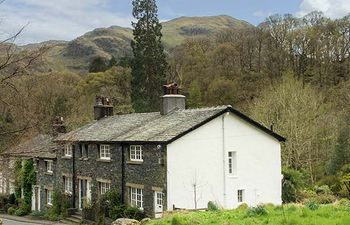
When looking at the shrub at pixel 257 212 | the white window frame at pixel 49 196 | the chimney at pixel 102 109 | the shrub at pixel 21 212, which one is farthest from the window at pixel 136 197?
the shrub at pixel 21 212

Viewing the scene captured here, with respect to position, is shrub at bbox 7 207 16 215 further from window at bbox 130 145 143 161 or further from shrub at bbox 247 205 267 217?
shrub at bbox 247 205 267 217

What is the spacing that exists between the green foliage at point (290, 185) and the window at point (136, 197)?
29.5 feet

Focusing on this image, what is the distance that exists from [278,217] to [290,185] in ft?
61.7

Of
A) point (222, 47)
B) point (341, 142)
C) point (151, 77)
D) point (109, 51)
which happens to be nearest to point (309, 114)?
point (341, 142)

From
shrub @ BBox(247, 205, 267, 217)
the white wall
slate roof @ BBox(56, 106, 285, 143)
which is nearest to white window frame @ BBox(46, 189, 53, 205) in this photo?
slate roof @ BBox(56, 106, 285, 143)

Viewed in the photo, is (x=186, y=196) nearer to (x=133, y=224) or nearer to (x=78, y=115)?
(x=133, y=224)

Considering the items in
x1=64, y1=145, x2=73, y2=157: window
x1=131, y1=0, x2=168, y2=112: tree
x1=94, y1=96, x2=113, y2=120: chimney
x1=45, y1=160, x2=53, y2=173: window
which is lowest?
x1=45, y1=160, x2=53, y2=173: window

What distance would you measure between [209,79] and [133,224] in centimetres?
5564

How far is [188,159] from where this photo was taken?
26.8 meters

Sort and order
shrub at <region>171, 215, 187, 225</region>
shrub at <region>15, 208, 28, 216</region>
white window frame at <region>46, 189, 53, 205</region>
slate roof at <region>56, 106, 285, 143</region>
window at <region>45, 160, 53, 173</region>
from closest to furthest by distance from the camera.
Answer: shrub at <region>171, 215, 187, 225</region> < slate roof at <region>56, 106, 285, 143</region> < window at <region>45, 160, 53, 173</region> < white window frame at <region>46, 189, 53, 205</region> < shrub at <region>15, 208, 28, 216</region>

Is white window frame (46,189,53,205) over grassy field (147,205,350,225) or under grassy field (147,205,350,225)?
under

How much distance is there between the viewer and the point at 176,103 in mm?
32156

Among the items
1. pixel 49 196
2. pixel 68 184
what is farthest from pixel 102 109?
pixel 49 196

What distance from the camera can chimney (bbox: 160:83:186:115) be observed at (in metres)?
31.9
